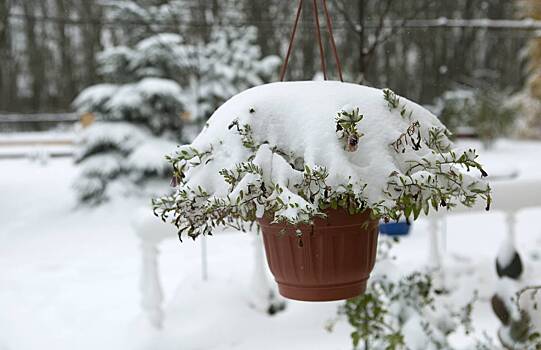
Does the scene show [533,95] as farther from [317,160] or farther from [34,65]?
[34,65]

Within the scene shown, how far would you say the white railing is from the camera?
8.44 feet

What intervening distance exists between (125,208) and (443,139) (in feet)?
18.3

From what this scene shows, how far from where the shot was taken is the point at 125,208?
251 inches

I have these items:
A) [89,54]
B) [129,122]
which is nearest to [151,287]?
[129,122]

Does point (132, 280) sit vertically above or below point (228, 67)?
below

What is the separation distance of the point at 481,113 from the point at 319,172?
9.82 metres

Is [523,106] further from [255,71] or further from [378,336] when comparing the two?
[378,336]

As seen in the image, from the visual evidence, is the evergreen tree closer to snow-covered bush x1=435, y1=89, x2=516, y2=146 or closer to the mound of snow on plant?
snow-covered bush x1=435, y1=89, x2=516, y2=146

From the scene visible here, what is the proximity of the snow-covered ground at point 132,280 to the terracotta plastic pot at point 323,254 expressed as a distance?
60.4 inches

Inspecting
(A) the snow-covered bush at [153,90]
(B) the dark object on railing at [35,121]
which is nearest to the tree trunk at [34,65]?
(B) the dark object on railing at [35,121]

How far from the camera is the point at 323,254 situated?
1.18 m

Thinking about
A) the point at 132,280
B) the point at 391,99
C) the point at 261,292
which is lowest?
the point at 132,280

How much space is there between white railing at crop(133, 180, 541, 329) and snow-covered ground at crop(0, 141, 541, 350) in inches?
3.0

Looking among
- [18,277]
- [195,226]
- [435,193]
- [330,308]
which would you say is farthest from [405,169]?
[18,277]
